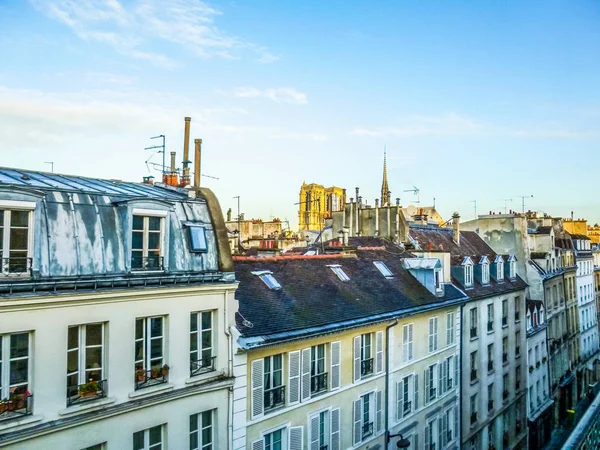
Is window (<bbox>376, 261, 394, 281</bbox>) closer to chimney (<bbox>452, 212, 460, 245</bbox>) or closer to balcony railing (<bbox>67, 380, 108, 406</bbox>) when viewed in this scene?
chimney (<bbox>452, 212, 460, 245</bbox>)

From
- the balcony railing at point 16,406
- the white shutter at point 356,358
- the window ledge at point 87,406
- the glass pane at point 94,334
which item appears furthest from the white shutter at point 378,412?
the balcony railing at point 16,406

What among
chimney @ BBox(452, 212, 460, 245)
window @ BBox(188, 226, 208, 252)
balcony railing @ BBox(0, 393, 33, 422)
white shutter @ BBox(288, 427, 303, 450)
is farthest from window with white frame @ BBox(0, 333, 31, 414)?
chimney @ BBox(452, 212, 460, 245)

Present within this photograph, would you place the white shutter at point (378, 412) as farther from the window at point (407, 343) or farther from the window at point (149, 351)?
the window at point (149, 351)

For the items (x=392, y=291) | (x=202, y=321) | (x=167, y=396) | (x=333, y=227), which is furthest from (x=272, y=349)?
(x=333, y=227)

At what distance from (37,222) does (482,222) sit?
36483 millimetres

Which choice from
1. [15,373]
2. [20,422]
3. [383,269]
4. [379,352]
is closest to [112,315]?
[15,373]

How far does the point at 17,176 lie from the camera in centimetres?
1191

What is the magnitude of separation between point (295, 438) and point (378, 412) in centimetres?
492

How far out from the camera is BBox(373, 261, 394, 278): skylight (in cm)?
2508

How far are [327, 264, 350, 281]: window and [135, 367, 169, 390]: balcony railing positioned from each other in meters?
10.6

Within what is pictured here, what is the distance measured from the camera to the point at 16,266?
1062 cm

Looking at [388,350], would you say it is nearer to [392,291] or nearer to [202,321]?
[392,291]

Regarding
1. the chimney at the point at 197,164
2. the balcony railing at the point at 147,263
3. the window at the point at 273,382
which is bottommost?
the window at the point at 273,382

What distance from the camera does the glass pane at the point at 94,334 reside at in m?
11.7
